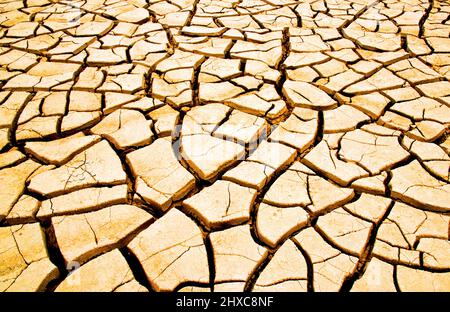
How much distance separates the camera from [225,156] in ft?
5.76

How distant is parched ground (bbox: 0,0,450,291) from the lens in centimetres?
131

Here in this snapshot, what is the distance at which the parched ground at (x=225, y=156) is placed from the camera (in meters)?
1.31

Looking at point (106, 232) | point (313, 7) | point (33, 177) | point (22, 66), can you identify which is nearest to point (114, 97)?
point (33, 177)

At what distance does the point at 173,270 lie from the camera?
1.29m

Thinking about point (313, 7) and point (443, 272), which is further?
point (313, 7)

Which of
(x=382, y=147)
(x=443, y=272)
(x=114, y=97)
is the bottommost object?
(x=443, y=272)

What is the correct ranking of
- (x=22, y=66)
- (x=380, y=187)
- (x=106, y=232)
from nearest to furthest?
(x=106, y=232) < (x=380, y=187) < (x=22, y=66)

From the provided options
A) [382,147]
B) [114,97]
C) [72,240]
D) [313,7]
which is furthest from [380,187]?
[313,7]

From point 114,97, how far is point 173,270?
1.36 m

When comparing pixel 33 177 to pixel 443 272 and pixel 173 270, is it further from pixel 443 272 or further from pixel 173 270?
pixel 443 272

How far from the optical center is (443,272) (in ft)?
4.16

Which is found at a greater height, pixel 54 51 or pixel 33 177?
pixel 54 51
